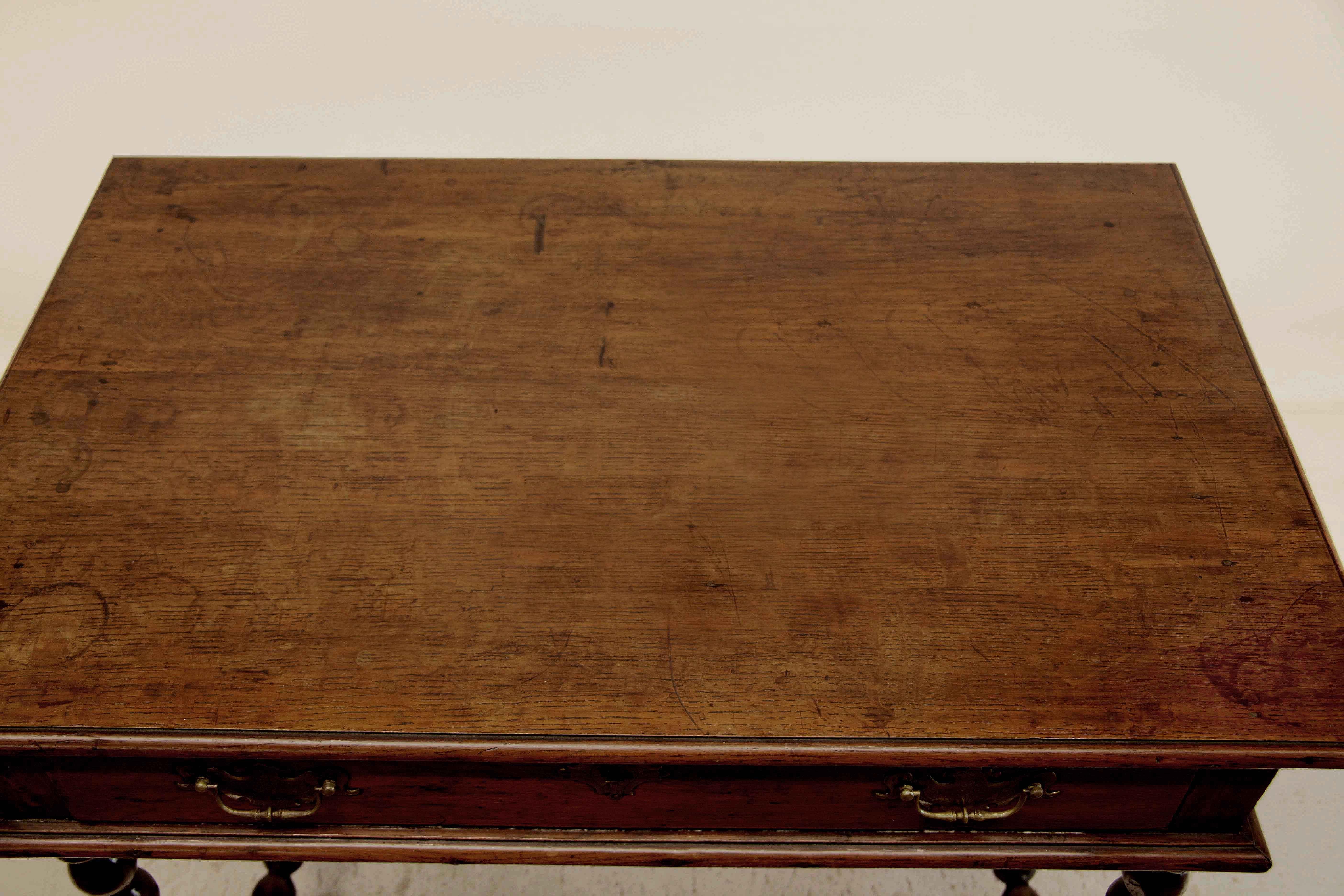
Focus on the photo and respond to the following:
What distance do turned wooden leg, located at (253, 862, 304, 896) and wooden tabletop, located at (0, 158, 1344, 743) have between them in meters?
0.70

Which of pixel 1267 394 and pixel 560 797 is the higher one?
pixel 1267 394

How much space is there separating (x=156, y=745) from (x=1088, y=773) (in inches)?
36.5

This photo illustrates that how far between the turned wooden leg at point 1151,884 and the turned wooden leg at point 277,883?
3.78 ft

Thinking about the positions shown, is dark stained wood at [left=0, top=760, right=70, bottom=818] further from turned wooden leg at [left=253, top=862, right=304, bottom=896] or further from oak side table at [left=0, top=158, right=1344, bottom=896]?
turned wooden leg at [left=253, top=862, right=304, bottom=896]

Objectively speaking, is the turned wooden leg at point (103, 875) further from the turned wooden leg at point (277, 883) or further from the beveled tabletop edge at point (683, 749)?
the beveled tabletop edge at point (683, 749)

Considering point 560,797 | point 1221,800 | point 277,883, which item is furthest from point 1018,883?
point 277,883

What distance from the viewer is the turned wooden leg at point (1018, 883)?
1.70 metres

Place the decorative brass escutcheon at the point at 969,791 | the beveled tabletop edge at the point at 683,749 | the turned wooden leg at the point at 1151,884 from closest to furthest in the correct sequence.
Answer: the beveled tabletop edge at the point at 683,749
the decorative brass escutcheon at the point at 969,791
the turned wooden leg at the point at 1151,884

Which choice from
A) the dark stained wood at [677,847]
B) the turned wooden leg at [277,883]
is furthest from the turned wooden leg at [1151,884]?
the turned wooden leg at [277,883]

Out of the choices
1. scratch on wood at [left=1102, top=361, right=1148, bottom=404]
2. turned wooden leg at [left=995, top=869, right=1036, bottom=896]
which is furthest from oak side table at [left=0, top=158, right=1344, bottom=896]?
turned wooden leg at [left=995, top=869, right=1036, bottom=896]

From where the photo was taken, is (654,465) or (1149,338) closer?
(654,465)

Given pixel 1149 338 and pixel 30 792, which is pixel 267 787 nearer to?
pixel 30 792

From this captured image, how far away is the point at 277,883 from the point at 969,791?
Answer: 1.09 meters

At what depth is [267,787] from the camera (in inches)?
45.9
